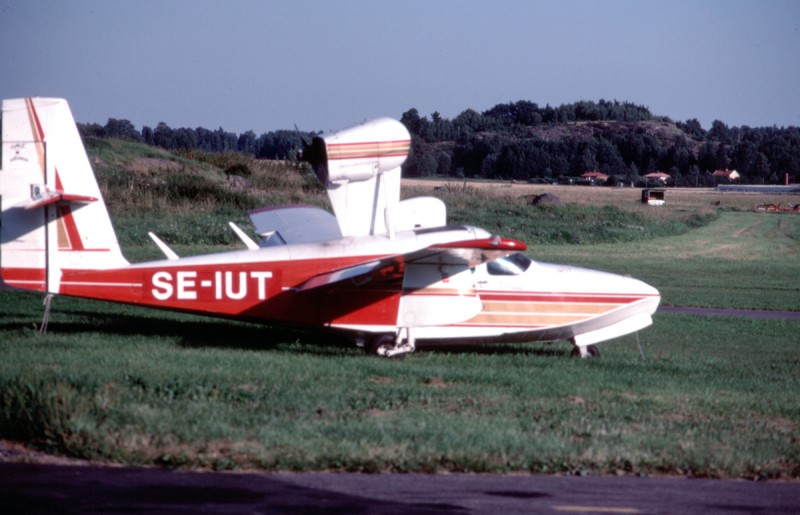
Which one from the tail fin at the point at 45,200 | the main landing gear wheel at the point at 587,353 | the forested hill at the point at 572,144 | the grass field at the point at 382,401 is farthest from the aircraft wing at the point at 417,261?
the forested hill at the point at 572,144

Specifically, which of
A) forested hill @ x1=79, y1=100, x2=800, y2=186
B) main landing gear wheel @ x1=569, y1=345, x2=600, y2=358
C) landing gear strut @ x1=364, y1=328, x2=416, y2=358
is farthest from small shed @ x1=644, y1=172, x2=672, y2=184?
landing gear strut @ x1=364, y1=328, x2=416, y2=358

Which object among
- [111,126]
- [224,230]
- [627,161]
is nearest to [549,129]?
[627,161]

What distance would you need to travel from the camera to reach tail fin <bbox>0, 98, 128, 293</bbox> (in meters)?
13.1

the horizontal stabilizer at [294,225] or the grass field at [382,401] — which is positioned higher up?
the horizontal stabilizer at [294,225]

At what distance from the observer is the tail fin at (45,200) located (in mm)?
13055

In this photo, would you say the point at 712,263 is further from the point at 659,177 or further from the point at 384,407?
the point at 659,177

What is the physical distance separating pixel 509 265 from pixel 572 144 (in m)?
133

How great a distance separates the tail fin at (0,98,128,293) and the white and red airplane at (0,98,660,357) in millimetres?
15

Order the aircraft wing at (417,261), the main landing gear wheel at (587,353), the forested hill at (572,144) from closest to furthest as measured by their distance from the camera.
→ the aircraft wing at (417,261)
the main landing gear wheel at (587,353)
the forested hill at (572,144)

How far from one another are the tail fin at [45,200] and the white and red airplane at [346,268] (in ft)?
0.05

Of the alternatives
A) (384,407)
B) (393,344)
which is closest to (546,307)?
(393,344)

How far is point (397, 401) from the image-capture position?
1061 cm

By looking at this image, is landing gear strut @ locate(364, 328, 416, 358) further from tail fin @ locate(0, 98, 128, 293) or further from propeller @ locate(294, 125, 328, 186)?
tail fin @ locate(0, 98, 128, 293)

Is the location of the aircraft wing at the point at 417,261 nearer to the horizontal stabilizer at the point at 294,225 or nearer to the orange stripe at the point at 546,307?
the orange stripe at the point at 546,307
